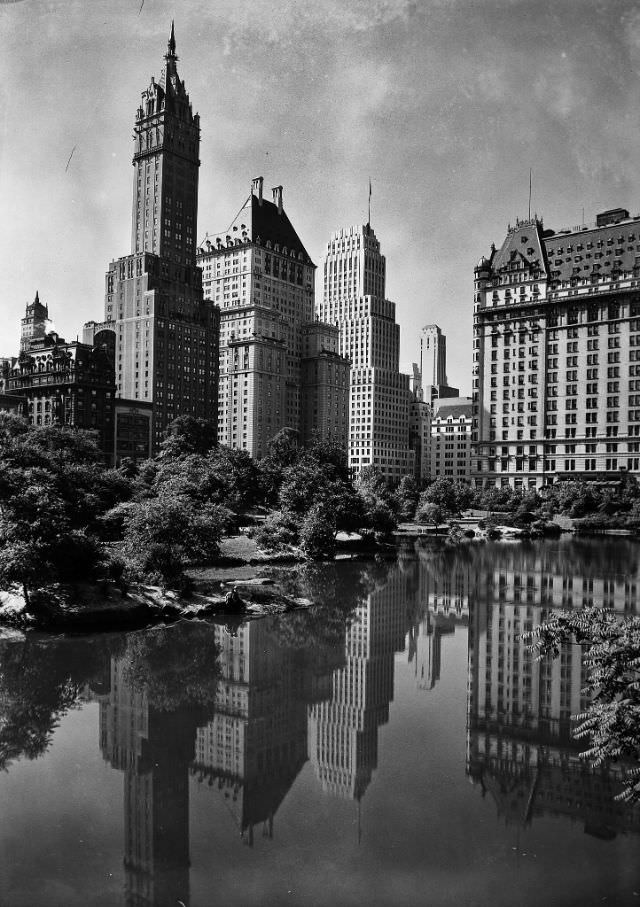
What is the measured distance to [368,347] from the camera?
185875 millimetres

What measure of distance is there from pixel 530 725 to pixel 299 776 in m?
7.31

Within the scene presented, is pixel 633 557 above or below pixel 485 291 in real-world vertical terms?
A: below

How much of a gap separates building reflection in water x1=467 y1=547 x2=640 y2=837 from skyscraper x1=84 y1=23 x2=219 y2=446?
10801 centimetres

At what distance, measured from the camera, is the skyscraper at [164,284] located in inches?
5512

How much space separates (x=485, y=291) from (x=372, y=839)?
110 m

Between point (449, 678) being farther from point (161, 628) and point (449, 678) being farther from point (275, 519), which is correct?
point (275, 519)

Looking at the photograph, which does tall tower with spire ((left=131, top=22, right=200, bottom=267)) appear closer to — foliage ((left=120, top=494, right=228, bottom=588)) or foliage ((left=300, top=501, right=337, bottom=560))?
foliage ((left=300, top=501, right=337, bottom=560))

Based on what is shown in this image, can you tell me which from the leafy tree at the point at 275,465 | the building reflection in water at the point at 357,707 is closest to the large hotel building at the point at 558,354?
the leafy tree at the point at 275,465

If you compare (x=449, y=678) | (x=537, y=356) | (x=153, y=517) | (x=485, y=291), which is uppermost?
(x=485, y=291)

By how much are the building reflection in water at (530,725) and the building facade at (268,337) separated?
4652 inches

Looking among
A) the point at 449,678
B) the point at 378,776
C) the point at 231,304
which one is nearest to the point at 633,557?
the point at 449,678

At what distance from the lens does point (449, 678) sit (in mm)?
26391

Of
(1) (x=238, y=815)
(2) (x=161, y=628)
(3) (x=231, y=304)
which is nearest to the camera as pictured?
(1) (x=238, y=815)

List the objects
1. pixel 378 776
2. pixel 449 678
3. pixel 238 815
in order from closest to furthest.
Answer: pixel 238 815, pixel 378 776, pixel 449 678
